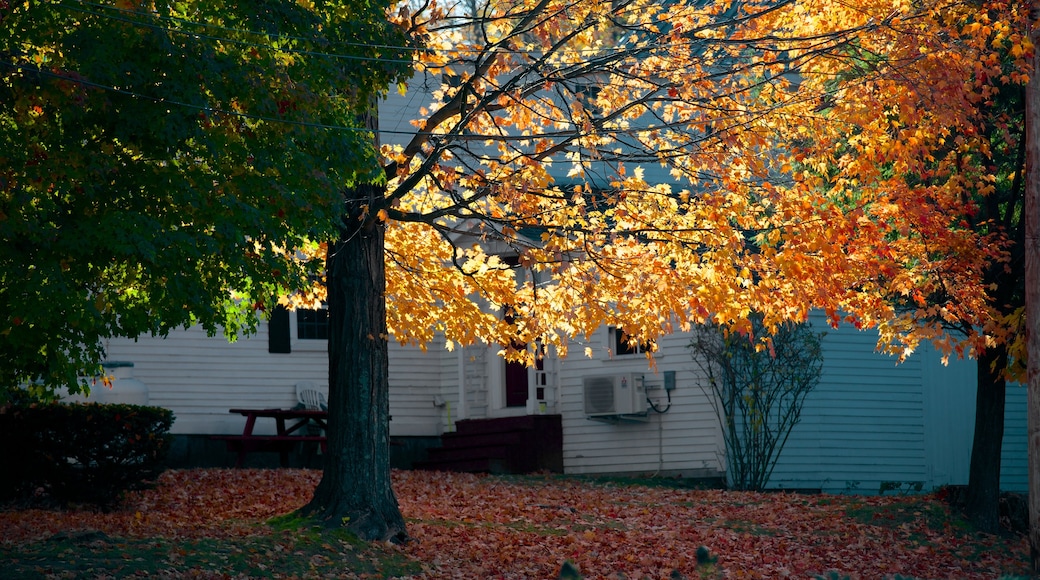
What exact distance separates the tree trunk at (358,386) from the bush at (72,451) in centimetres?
284

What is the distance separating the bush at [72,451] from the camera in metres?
13.8

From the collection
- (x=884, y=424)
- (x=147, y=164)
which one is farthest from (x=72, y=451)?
(x=884, y=424)

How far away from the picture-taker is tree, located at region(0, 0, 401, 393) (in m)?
8.28

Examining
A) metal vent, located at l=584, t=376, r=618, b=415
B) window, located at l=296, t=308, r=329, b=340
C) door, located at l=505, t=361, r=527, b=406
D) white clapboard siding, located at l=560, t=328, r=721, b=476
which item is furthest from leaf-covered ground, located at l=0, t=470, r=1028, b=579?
window, located at l=296, t=308, r=329, b=340

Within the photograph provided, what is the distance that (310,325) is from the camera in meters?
21.4

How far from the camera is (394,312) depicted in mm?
14070

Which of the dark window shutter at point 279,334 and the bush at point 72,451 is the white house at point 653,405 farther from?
the bush at point 72,451

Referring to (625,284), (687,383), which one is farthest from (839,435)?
(625,284)

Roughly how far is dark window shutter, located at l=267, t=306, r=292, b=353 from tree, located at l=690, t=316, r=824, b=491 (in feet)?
23.4

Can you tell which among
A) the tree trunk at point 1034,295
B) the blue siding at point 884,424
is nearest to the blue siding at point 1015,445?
the blue siding at point 884,424

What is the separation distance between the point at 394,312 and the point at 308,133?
184 inches

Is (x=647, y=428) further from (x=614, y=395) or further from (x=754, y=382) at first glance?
(x=754, y=382)

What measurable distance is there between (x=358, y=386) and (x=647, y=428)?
883cm

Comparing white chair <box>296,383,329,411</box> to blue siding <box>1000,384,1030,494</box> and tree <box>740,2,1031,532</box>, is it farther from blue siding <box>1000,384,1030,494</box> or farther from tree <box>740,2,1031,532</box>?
blue siding <box>1000,384,1030,494</box>
